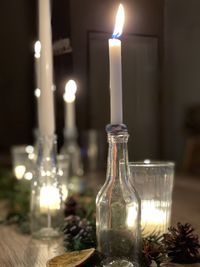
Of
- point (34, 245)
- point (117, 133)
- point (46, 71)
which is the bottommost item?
point (34, 245)

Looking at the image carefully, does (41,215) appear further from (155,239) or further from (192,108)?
(192,108)

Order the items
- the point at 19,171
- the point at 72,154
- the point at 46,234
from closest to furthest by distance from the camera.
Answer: the point at 46,234 → the point at 19,171 → the point at 72,154

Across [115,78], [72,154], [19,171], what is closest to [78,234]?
[115,78]

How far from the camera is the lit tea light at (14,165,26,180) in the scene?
1425mm

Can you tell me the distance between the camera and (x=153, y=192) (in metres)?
0.75

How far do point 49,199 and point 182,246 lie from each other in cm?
33

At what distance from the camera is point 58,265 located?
634 millimetres

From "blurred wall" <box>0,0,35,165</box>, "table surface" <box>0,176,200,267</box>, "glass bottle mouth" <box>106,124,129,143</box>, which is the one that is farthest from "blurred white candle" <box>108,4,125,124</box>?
"blurred wall" <box>0,0,35,165</box>

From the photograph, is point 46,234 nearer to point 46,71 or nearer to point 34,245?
point 34,245

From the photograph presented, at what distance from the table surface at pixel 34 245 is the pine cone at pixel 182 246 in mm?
15

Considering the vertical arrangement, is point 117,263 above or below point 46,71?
below

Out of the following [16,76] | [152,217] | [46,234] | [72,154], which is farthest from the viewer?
[16,76]

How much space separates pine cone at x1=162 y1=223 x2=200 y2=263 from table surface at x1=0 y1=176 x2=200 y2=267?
0.6 inches

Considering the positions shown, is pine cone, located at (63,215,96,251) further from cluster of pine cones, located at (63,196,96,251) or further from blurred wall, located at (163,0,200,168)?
blurred wall, located at (163,0,200,168)
